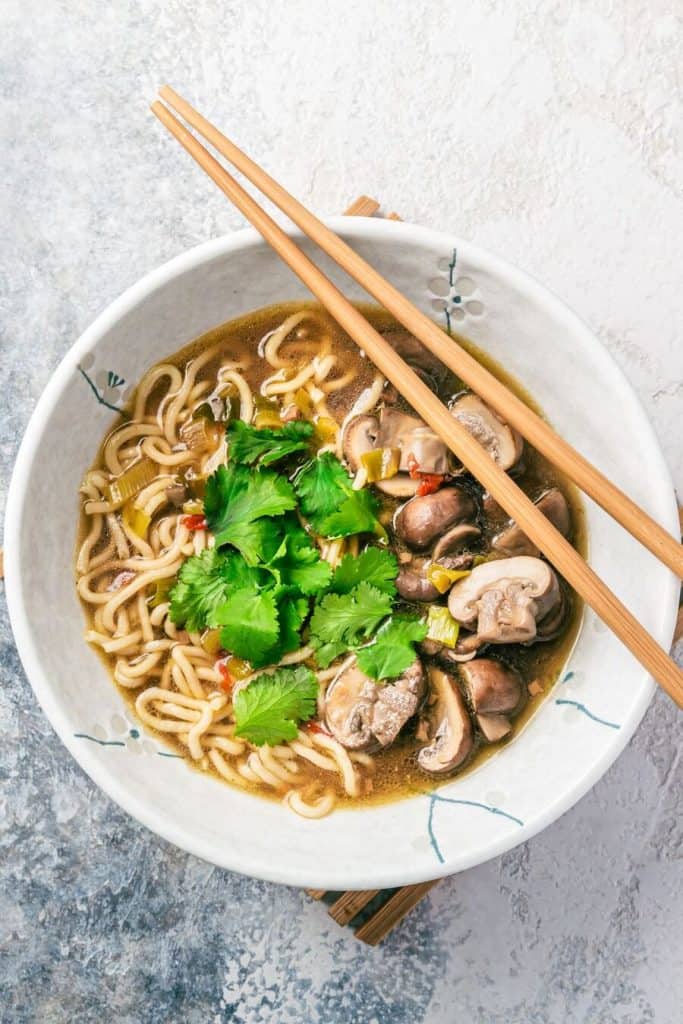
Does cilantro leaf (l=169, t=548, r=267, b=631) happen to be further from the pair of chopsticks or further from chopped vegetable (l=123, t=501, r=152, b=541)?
the pair of chopsticks

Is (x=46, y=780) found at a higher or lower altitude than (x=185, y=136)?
lower

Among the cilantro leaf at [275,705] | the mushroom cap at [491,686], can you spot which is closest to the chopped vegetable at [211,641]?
the cilantro leaf at [275,705]

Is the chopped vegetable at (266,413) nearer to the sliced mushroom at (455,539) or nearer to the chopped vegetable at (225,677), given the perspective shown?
the sliced mushroom at (455,539)

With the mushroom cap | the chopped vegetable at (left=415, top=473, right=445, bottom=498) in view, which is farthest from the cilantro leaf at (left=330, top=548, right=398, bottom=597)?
the mushroom cap

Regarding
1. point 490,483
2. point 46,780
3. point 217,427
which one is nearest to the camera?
point 490,483

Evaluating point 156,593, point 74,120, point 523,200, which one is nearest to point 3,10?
point 74,120

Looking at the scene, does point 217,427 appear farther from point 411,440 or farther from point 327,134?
point 327,134
